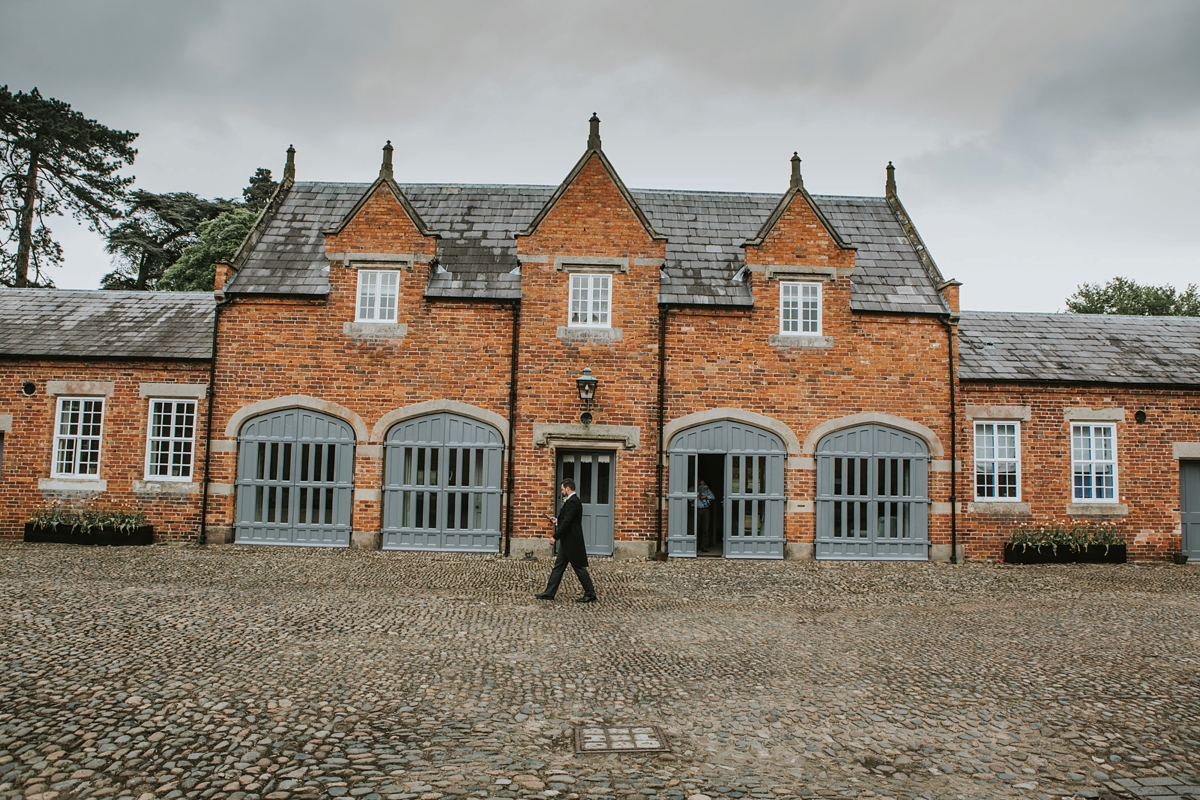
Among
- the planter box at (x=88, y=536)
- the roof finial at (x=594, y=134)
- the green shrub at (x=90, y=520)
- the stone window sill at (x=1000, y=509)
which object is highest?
the roof finial at (x=594, y=134)

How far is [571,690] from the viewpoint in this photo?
248 inches

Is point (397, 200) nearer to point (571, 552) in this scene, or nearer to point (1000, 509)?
point (571, 552)

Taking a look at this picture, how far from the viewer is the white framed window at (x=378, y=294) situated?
616 inches

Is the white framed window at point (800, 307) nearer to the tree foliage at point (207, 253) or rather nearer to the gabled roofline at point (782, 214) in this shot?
the gabled roofline at point (782, 214)

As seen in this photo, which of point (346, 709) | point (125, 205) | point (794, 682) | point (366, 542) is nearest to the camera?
point (346, 709)

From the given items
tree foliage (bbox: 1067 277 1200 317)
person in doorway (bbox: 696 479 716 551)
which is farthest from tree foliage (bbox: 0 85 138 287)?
tree foliage (bbox: 1067 277 1200 317)

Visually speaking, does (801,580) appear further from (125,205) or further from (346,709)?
(125,205)

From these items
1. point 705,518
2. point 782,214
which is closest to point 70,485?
point 705,518

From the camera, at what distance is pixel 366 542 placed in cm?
1516

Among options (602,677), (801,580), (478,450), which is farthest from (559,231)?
(602,677)

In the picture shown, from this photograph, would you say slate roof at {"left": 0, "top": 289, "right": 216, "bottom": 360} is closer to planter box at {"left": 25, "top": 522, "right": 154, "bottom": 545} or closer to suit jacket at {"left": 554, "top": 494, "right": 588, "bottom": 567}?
planter box at {"left": 25, "top": 522, "right": 154, "bottom": 545}

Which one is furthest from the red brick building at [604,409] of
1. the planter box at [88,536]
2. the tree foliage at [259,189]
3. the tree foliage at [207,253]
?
the tree foliage at [259,189]

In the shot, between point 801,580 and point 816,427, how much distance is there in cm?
400

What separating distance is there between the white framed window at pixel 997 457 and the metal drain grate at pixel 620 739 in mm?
13187
